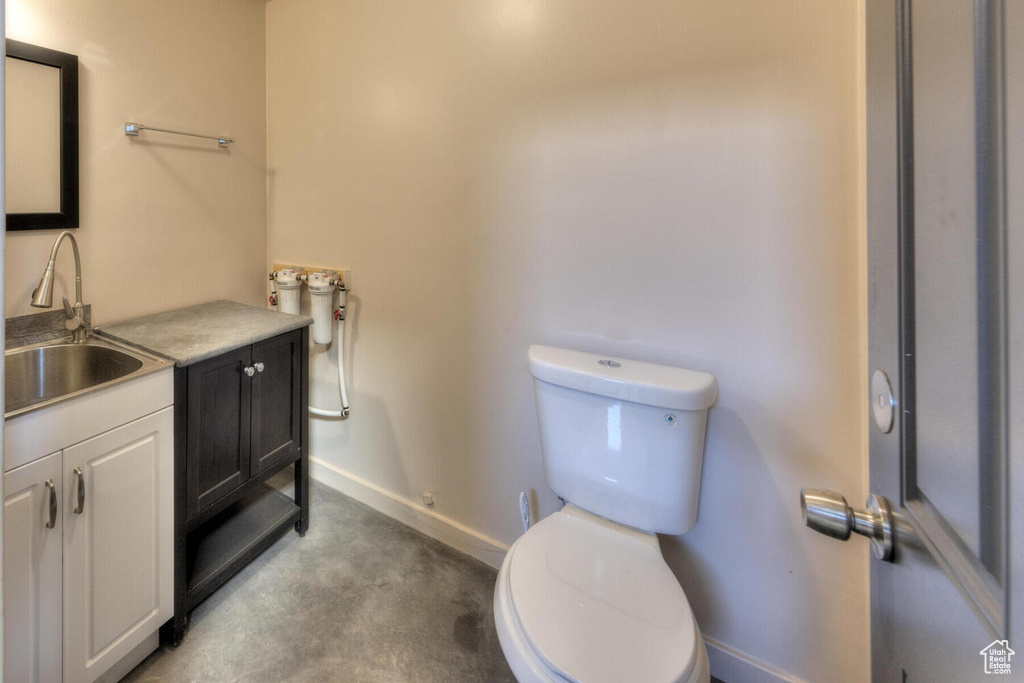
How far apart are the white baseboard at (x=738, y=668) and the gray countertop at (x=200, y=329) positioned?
5.91 ft

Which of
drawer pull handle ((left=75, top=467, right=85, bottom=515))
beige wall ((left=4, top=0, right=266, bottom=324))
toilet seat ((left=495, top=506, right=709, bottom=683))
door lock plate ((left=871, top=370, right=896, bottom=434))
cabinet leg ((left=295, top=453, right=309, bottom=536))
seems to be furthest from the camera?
cabinet leg ((left=295, top=453, right=309, bottom=536))

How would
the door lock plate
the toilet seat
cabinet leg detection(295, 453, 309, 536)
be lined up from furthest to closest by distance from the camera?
cabinet leg detection(295, 453, 309, 536) < the toilet seat < the door lock plate

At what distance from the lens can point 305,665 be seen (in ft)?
4.33

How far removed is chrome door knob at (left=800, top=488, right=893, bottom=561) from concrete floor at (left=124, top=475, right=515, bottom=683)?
1177mm

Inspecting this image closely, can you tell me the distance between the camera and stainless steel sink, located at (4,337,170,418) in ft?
4.33

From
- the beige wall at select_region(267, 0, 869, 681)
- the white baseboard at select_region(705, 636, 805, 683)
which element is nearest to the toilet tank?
the beige wall at select_region(267, 0, 869, 681)

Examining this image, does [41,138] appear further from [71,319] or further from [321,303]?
[321,303]

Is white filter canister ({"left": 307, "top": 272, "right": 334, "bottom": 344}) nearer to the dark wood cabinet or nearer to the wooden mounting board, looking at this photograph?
the wooden mounting board

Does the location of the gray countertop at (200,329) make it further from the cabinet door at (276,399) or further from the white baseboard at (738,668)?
the white baseboard at (738,668)

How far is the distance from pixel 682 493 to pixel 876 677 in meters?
0.59

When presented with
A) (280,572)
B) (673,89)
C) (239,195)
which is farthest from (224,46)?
(280,572)

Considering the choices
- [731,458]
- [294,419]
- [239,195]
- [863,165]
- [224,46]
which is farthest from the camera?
[239,195]

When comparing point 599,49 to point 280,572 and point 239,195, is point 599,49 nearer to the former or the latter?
point 239,195

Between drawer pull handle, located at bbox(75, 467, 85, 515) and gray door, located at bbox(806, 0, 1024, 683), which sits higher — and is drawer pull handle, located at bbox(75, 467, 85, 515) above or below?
below
